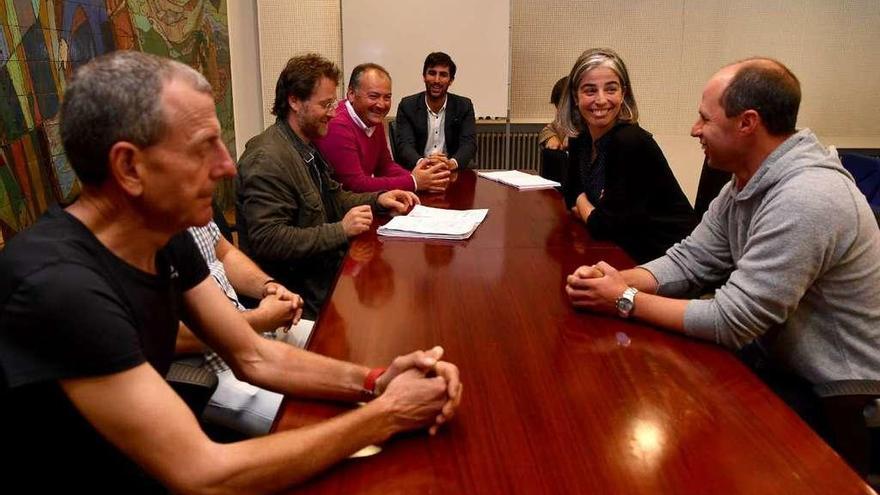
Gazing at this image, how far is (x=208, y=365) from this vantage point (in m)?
1.52

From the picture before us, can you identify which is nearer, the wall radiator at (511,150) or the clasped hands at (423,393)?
the clasped hands at (423,393)

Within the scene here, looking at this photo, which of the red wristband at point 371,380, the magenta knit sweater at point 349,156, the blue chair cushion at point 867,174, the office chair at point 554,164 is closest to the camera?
the red wristband at point 371,380

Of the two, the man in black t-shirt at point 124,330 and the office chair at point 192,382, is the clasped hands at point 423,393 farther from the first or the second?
the office chair at point 192,382

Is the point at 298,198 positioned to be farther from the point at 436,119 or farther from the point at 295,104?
the point at 436,119

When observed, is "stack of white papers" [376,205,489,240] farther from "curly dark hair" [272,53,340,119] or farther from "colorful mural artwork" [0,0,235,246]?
"colorful mural artwork" [0,0,235,246]

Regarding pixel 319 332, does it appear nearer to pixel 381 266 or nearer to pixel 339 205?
pixel 381 266

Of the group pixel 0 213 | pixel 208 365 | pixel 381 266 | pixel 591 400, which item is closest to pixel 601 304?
pixel 591 400

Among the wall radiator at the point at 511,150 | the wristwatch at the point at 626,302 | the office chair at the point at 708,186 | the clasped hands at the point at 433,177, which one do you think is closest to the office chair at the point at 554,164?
the clasped hands at the point at 433,177

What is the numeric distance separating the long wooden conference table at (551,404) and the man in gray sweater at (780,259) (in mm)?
74

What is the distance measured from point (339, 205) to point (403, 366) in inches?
67.9

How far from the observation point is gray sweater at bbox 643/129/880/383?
54.1 inches

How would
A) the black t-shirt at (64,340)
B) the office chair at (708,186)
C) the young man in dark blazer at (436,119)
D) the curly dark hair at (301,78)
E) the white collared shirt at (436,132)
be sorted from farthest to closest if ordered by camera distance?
1. the white collared shirt at (436,132)
2. the young man in dark blazer at (436,119)
3. the office chair at (708,186)
4. the curly dark hair at (301,78)
5. the black t-shirt at (64,340)

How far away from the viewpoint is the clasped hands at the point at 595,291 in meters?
1.51

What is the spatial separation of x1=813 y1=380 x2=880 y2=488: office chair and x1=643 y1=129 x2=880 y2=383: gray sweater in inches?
4.6
